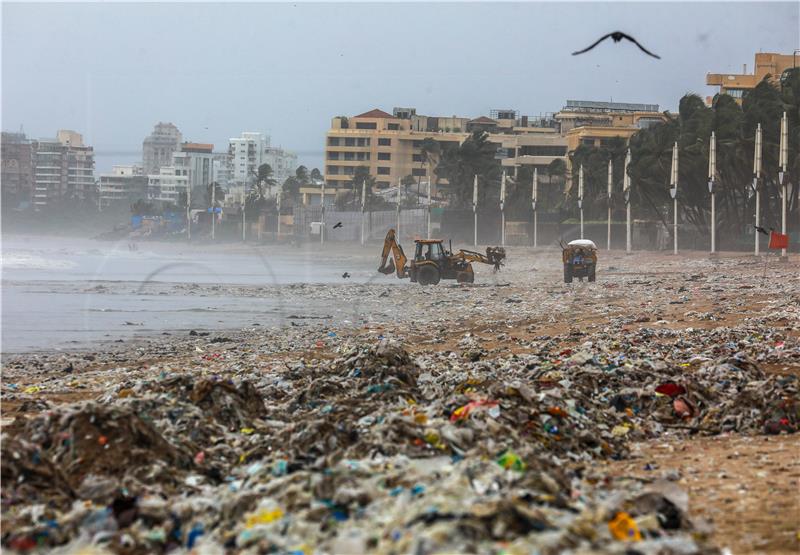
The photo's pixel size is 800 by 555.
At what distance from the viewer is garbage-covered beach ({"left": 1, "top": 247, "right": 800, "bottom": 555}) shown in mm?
5211

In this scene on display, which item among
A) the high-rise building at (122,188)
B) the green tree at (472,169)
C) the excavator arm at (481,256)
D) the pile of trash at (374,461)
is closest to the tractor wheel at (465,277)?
the excavator arm at (481,256)

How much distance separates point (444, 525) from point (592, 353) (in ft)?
26.6

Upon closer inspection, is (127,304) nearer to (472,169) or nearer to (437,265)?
(437,265)

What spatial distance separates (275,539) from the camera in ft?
16.9

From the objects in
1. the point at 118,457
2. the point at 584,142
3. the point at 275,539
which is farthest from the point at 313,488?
the point at 584,142

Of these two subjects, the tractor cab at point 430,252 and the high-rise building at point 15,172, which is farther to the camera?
the high-rise building at point 15,172

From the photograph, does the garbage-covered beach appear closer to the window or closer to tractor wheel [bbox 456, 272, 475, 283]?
tractor wheel [bbox 456, 272, 475, 283]

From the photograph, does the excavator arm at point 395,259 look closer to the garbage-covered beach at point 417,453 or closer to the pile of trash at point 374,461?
the garbage-covered beach at point 417,453

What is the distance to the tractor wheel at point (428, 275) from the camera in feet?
111

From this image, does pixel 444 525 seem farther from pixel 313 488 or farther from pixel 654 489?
pixel 654 489

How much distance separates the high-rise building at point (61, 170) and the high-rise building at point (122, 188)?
2.32 meters

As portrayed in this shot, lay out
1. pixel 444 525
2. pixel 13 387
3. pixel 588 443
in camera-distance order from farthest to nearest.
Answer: pixel 13 387
pixel 588 443
pixel 444 525

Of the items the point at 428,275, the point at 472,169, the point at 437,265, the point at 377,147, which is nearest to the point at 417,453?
the point at 428,275

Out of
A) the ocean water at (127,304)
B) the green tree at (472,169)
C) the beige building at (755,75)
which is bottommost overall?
the ocean water at (127,304)
